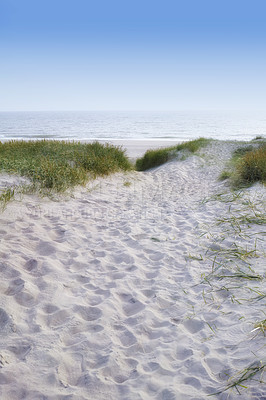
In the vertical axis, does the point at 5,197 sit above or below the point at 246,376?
above

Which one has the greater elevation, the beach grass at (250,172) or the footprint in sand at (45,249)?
the beach grass at (250,172)

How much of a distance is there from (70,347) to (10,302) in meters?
0.89

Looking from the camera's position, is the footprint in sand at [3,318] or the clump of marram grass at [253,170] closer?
the footprint in sand at [3,318]

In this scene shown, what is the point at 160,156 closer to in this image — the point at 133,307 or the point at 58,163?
the point at 58,163

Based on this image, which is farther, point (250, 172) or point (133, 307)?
point (250, 172)

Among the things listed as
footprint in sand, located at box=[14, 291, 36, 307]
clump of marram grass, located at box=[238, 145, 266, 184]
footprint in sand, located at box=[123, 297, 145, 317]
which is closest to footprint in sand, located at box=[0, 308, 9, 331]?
footprint in sand, located at box=[14, 291, 36, 307]

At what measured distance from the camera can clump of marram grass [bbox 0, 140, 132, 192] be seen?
291 inches

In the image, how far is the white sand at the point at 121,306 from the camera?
7.74 ft

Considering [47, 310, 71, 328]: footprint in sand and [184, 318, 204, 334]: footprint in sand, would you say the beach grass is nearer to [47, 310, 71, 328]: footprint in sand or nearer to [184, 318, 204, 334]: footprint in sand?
[184, 318, 204, 334]: footprint in sand

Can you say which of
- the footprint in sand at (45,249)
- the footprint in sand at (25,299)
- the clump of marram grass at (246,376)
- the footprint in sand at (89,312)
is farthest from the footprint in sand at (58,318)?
the clump of marram grass at (246,376)

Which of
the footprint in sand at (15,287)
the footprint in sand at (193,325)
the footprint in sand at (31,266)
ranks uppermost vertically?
the footprint in sand at (31,266)

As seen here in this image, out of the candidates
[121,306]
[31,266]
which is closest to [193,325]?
[121,306]

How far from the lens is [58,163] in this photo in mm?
8828

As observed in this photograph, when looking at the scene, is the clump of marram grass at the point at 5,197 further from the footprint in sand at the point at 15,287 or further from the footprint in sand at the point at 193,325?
the footprint in sand at the point at 193,325
